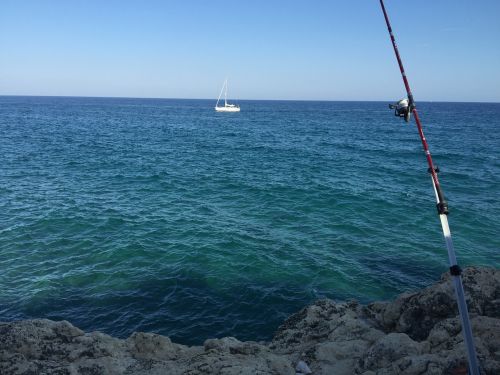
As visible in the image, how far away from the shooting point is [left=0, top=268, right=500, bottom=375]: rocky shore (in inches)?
305

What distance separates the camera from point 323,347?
30.0 feet

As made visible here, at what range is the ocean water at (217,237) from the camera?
15.2 metres

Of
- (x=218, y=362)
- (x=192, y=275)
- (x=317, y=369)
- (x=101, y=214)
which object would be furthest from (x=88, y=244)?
(x=317, y=369)

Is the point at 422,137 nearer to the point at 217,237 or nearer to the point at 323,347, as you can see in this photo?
the point at 323,347

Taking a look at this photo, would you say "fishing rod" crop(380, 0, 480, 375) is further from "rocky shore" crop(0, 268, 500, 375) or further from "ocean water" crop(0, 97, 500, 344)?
"ocean water" crop(0, 97, 500, 344)

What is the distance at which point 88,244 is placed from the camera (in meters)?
20.9

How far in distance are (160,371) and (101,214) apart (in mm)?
19307

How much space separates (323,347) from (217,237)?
1367cm

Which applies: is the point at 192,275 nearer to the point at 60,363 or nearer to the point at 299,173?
the point at 60,363

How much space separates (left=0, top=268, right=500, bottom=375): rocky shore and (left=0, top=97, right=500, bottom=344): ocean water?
3689mm

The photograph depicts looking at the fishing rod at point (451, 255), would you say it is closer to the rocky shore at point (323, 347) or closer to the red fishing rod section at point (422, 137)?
the red fishing rod section at point (422, 137)

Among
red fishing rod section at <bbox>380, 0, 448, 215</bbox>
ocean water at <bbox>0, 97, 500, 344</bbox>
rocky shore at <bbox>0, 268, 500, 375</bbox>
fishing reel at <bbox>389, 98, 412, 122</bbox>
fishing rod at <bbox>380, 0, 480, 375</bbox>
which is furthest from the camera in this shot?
ocean water at <bbox>0, 97, 500, 344</bbox>

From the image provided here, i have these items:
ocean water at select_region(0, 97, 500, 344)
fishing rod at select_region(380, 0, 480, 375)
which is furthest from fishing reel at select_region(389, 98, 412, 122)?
ocean water at select_region(0, 97, 500, 344)

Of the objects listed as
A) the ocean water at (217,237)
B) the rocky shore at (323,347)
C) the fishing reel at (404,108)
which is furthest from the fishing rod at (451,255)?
the ocean water at (217,237)
